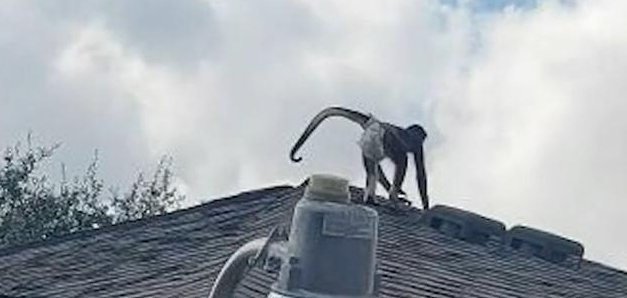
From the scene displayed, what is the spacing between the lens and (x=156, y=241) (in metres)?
11.5

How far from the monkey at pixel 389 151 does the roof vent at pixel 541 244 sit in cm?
102

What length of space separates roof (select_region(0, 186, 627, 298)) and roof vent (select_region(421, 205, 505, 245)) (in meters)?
0.15

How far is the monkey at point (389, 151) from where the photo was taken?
8.55m

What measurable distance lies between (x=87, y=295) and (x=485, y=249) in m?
3.87

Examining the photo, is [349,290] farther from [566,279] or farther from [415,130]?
[566,279]

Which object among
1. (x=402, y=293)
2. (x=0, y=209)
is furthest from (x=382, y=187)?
(x=0, y=209)

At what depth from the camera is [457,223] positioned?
1149 cm

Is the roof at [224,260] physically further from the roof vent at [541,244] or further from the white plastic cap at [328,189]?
the white plastic cap at [328,189]

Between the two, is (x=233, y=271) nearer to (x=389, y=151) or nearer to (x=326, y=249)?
(x=326, y=249)

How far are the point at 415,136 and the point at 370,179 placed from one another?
0.51 m

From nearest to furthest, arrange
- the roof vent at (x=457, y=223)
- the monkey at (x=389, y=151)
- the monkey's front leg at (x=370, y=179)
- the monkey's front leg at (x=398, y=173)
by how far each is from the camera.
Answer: the monkey at (x=389, y=151)
the monkey's front leg at (x=370, y=179)
the monkey's front leg at (x=398, y=173)
the roof vent at (x=457, y=223)

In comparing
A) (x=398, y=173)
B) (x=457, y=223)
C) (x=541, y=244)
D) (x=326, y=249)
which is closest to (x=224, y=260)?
(x=398, y=173)

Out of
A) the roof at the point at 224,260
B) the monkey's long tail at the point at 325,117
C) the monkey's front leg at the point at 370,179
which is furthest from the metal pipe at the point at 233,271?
the monkey's front leg at the point at 370,179

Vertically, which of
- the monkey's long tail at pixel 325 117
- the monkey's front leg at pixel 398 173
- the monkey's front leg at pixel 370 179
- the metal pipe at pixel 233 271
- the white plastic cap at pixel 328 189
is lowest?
the metal pipe at pixel 233 271
